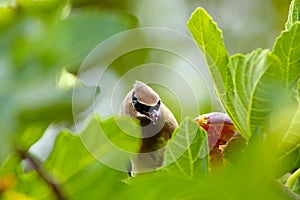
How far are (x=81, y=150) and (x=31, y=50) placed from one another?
0.10m

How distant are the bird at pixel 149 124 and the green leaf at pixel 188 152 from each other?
0.16m

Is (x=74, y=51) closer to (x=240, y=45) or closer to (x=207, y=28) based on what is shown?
(x=207, y=28)

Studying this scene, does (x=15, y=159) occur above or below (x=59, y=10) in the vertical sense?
below

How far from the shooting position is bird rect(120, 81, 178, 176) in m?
0.92

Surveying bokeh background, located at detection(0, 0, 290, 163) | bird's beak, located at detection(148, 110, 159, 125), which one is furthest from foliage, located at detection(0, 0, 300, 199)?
bird's beak, located at detection(148, 110, 159, 125)

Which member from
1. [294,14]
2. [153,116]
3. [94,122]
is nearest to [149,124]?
[153,116]

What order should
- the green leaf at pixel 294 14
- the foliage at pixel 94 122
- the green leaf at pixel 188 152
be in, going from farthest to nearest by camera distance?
the green leaf at pixel 294 14
the green leaf at pixel 188 152
the foliage at pixel 94 122

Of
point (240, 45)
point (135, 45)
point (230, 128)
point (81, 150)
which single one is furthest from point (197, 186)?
point (240, 45)

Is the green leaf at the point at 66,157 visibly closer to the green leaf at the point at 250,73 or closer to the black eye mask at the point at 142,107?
the green leaf at the point at 250,73

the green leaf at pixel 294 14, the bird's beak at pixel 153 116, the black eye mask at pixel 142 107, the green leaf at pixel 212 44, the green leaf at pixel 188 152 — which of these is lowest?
the black eye mask at pixel 142 107

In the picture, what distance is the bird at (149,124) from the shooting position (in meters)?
0.92

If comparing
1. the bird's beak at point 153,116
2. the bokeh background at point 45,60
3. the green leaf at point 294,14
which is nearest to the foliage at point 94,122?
the bokeh background at point 45,60

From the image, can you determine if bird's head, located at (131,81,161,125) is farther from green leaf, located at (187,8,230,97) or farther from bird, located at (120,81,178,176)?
green leaf, located at (187,8,230,97)

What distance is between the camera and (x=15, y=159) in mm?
551
